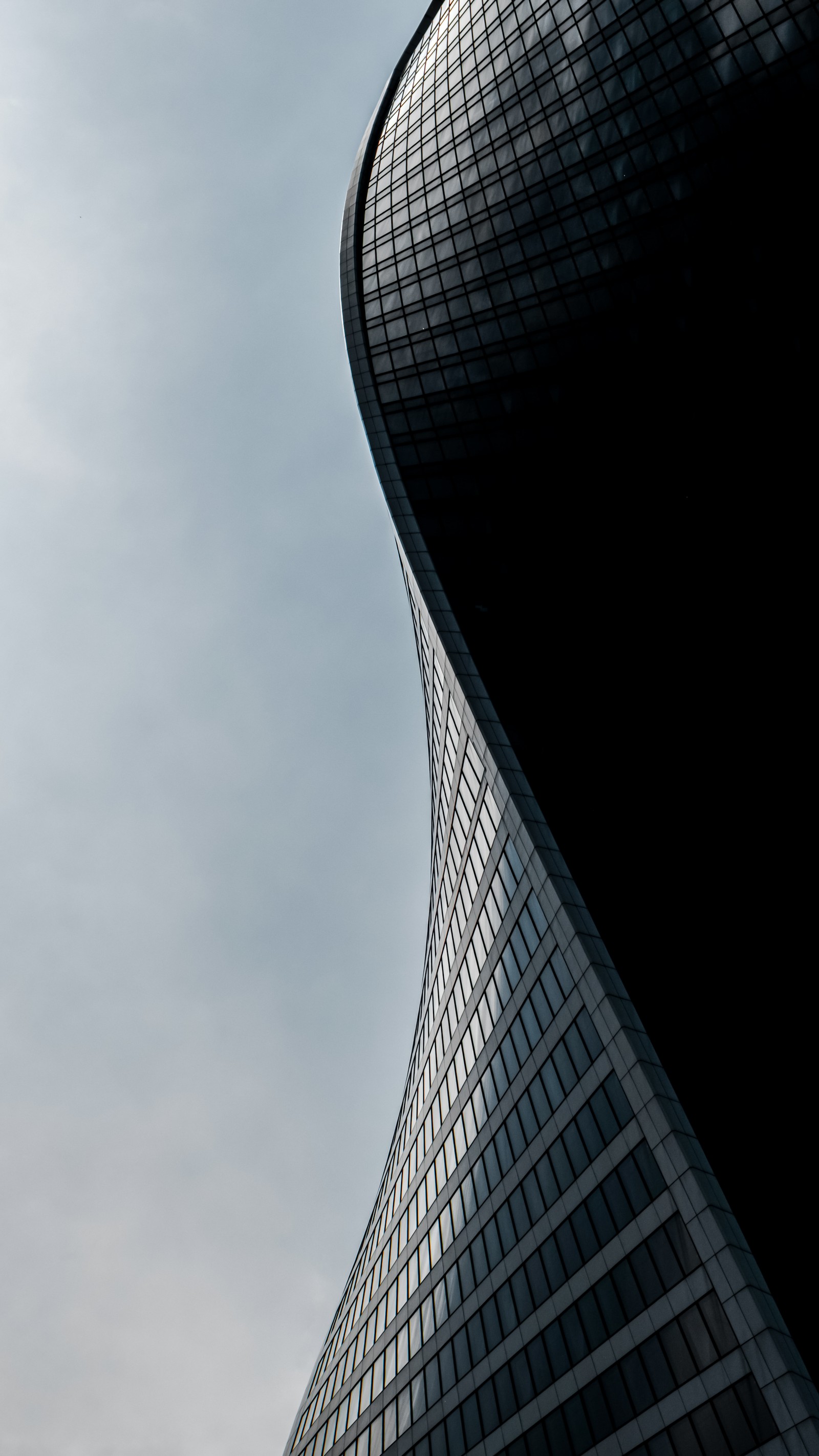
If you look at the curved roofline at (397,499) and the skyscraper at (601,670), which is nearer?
the skyscraper at (601,670)

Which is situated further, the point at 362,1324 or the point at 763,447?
the point at 362,1324

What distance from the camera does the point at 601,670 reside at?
41219 millimetres

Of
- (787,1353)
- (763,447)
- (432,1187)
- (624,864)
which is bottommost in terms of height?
(787,1353)

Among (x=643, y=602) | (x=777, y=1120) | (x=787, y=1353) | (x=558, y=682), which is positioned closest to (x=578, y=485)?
(x=643, y=602)

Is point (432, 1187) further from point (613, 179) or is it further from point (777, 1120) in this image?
point (613, 179)

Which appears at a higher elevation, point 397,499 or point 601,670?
point 397,499

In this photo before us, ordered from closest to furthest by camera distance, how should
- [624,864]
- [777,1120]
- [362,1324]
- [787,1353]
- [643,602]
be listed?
[787,1353] < [777,1120] < [624,864] < [643,602] < [362,1324]

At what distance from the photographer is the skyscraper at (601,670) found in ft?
109

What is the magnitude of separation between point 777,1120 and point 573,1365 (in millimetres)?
12378

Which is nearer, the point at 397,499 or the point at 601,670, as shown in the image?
the point at 601,670

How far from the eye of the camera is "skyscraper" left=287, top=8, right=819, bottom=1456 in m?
33.1

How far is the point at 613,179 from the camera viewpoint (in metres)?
42.6

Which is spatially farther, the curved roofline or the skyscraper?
the curved roofline

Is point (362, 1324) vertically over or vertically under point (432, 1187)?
under
